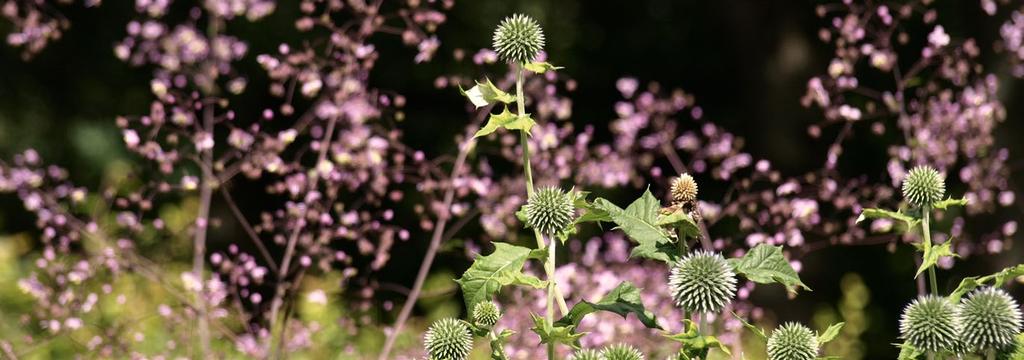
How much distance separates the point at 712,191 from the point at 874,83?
1190 mm

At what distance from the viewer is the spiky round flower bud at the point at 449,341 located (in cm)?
214

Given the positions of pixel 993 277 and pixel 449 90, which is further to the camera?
pixel 449 90

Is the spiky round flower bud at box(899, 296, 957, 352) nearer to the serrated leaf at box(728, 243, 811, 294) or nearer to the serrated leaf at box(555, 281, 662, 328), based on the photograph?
the serrated leaf at box(728, 243, 811, 294)

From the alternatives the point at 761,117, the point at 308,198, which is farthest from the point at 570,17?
the point at 308,198

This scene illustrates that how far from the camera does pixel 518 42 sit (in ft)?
7.43

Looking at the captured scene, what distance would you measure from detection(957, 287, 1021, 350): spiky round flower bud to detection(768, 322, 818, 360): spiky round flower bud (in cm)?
24

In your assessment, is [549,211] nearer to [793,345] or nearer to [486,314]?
[486,314]

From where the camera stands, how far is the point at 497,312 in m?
2.12

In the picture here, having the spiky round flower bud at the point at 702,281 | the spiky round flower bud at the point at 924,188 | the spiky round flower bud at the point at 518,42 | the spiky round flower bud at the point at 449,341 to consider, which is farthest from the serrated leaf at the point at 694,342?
the spiky round flower bud at the point at 518,42

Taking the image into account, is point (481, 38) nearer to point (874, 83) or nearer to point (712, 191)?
point (712, 191)

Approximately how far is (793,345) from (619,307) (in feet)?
0.99

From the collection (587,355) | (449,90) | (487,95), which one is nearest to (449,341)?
(587,355)

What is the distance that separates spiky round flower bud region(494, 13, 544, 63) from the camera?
2270mm

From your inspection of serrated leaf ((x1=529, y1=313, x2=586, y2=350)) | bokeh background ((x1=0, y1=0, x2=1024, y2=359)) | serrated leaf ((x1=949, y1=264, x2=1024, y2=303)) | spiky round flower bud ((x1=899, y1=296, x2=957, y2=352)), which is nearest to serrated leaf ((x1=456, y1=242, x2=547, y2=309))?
serrated leaf ((x1=529, y1=313, x2=586, y2=350))
